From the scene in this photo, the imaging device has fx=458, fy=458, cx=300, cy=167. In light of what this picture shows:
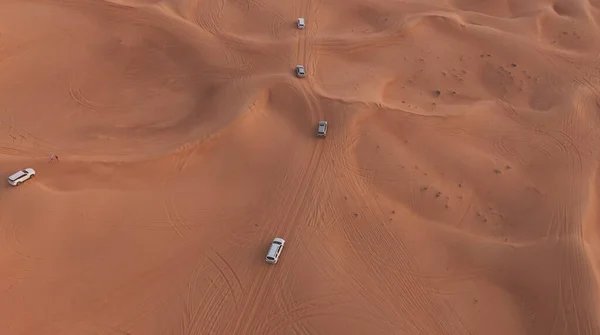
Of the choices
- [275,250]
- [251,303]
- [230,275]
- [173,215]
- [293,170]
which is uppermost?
[293,170]

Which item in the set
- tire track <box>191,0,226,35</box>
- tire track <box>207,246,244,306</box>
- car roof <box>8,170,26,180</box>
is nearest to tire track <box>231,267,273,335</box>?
tire track <box>207,246,244,306</box>

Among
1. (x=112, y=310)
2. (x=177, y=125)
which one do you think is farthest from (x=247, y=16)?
(x=112, y=310)

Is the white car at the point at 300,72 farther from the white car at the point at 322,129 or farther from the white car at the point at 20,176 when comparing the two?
the white car at the point at 20,176

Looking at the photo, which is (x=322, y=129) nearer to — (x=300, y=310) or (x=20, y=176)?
(x=300, y=310)

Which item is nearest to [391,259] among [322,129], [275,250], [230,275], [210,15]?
[275,250]

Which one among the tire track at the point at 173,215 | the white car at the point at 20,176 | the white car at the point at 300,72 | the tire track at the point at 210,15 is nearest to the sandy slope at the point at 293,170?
the tire track at the point at 173,215

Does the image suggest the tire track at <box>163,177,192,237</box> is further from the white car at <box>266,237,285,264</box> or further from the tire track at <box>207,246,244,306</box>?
the white car at <box>266,237,285,264</box>
